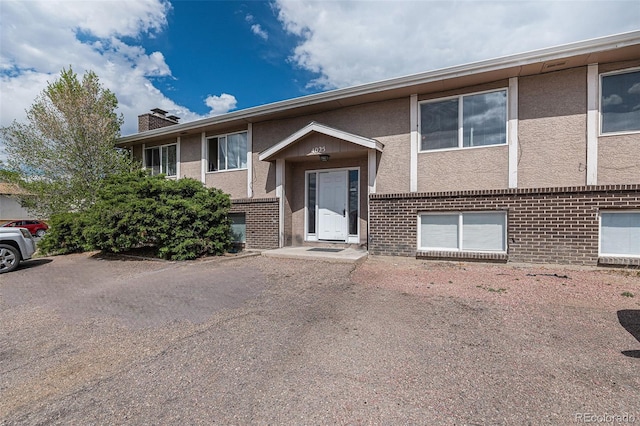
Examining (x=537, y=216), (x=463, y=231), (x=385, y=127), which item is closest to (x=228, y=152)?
(x=385, y=127)

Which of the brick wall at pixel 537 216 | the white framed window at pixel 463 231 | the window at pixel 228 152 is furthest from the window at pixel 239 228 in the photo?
the white framed window at pixel 463 231

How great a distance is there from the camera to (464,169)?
744 cm

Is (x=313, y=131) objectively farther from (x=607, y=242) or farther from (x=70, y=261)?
(x=70, y=261)

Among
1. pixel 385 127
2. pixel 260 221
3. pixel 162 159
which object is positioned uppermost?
pixel 385 127

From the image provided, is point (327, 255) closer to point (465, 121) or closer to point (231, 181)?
point (465, 121)

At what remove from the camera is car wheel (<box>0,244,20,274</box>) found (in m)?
7.42

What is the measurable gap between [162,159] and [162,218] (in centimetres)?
564

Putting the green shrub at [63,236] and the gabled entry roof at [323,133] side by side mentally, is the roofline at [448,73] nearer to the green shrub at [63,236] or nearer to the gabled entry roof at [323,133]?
the gabled entry roof at [323,133]

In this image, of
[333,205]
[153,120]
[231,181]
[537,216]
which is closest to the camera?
[537,216]

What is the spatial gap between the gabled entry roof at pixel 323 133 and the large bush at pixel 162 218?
211 centimetres

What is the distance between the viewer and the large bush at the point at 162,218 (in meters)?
8.31

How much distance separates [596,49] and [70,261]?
44.8ft

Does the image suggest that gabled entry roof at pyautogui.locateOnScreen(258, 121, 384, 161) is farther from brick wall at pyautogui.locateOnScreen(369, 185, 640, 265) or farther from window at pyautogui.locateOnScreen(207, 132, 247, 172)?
window at pyautogui.locateOnScreen(207, 132, 247, 172)

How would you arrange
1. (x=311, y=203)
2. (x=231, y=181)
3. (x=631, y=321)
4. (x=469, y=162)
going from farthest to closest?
(x=231, y=181), (x=311, y=203), (x=469, y=162), (x=631, y=321)
